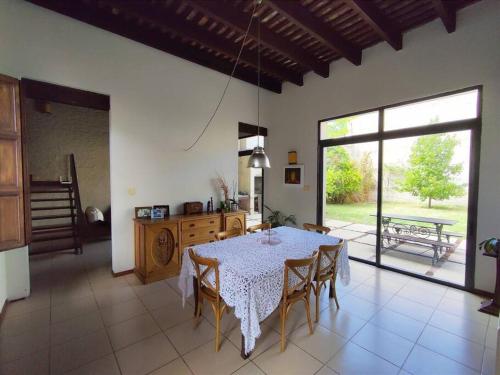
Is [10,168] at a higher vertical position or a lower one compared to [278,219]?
higher

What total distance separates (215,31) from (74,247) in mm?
4302

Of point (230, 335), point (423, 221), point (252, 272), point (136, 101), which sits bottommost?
point (230, 335)

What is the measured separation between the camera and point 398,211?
3547 mm

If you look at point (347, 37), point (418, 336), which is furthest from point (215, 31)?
point (418, 336)

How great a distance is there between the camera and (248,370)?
1.72m

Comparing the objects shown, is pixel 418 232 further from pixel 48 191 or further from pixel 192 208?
pixel 48 191

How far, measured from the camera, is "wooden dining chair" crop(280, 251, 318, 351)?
1.87 meters

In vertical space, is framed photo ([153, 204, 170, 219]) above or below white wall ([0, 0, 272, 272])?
below

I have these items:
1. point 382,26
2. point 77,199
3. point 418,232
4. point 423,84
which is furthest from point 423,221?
point 77,199

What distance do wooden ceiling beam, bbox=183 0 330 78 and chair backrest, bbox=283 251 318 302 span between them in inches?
63.1

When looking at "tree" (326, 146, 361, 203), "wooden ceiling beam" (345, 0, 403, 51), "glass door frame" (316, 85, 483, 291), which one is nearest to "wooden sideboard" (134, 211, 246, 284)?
"tree" (326, 146, 361, 203)

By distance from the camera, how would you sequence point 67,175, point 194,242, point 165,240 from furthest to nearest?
1. point 67,175
2. point 194,242
3. point 165,240

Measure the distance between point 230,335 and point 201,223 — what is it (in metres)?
1.78

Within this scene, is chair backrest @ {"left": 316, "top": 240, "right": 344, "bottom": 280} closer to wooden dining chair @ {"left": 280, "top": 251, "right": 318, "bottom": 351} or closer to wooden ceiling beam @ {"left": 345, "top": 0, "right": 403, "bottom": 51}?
wooden dining chair @ {"left": 280, "top": 251, "right": 318, "bottom": 351}
